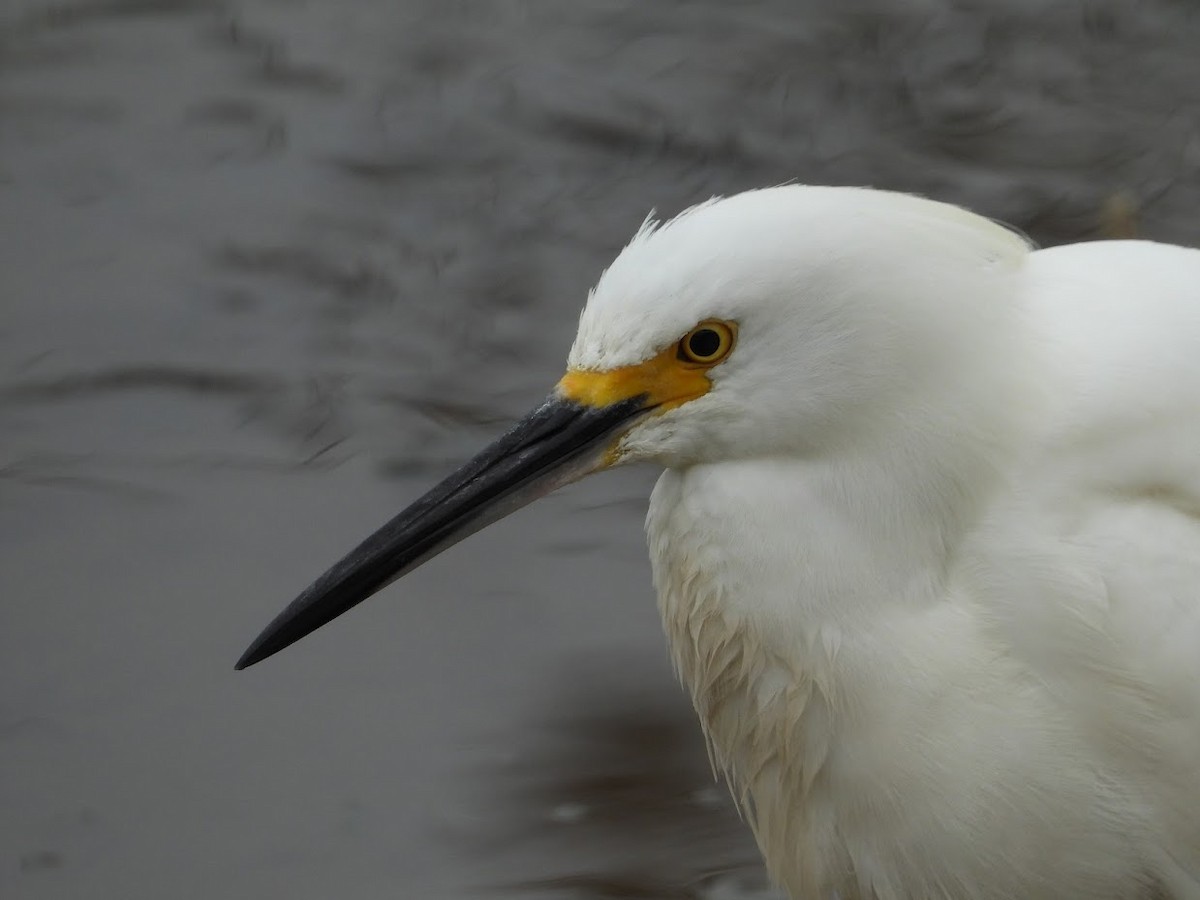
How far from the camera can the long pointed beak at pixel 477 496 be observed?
90.6 inches

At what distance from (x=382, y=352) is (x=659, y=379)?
2453 mm

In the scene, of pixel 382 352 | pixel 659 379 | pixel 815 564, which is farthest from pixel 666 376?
pixel 382 352

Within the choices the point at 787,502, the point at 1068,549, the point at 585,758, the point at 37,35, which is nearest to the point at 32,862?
the point at 585,758

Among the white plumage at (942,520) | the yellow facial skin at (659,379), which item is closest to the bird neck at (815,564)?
the white plumage at (942,520)

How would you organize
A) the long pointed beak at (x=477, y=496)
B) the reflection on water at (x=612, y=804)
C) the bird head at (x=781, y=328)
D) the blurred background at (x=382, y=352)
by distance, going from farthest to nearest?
the blurred background at (x=382, y=352) < the reflection on water at (x=612, y=804) < the long pointed beak at (x=477, y=496) < the bird head at (x=781, y=328)

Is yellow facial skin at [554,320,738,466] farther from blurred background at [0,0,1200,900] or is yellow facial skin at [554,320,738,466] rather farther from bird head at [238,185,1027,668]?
blurred background at [0,0,1200,900]

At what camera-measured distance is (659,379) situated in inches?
88.2

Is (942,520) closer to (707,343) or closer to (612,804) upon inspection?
(707,343)

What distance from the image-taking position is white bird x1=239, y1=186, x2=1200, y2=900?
7.22 feet

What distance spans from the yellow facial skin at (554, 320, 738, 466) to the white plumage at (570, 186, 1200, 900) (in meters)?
0.01

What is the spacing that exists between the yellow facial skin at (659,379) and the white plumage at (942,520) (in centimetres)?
1

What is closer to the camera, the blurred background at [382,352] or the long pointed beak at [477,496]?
the long pointed beak at [477,496]

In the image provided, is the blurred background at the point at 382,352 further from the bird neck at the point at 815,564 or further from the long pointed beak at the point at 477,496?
the bird neck at the point at 815,564

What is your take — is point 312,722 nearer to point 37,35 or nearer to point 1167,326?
point 1167,326
